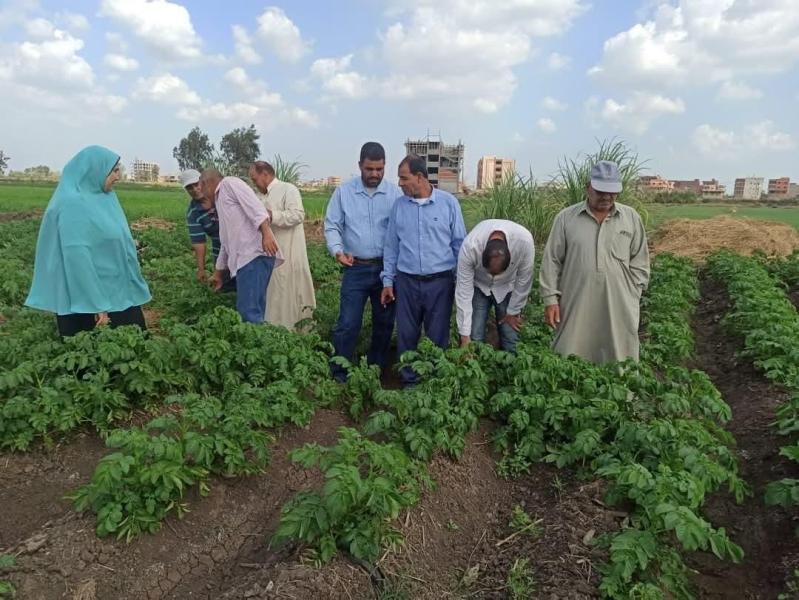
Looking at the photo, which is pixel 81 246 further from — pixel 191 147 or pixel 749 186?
pixel 749 186

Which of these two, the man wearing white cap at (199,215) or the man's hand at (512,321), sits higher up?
the man wearing white cap at (199,215)

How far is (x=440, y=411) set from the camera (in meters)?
3.15

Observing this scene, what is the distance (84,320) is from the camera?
4254 millimetres

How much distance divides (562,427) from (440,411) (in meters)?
0.81

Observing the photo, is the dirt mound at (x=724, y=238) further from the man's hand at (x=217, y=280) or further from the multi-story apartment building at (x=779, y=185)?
the multi-story apartment building at (x=779, y=185)

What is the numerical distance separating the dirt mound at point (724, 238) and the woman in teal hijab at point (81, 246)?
1155 centimetres

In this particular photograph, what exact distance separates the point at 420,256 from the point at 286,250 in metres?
1.56

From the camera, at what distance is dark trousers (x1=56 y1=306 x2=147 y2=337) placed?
4195 mm

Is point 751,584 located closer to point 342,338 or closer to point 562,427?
point 562,427

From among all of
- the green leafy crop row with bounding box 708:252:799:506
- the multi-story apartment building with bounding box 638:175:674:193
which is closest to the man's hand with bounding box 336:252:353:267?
the green leafy crop row with bounding box 708:252:799:506

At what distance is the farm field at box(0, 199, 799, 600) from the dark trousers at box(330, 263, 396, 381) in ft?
2.39

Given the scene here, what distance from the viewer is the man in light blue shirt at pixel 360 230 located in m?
4.65

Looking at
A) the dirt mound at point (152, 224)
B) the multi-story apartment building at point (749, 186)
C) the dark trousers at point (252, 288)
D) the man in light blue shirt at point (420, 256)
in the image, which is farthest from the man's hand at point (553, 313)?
the multi-story apartment building at point (749, 186)

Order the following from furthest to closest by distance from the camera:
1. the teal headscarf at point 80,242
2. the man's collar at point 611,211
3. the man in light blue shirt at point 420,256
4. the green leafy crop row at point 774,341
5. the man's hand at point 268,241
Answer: the man's hand at point 268,241 < the man in light blue shirt at point 420,256 < the teal headscarf at point 80,242 < the man's collar at point 611,211 < the green leafy crop row at point 774,341
